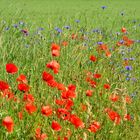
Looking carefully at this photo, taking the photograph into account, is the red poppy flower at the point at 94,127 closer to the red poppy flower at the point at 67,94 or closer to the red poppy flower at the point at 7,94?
the red poppy flower at the point at 67,94

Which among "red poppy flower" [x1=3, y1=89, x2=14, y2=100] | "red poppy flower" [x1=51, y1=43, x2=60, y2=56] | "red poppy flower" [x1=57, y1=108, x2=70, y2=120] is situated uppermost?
"red poppy flower" [x1=51, y1=43, x2=60, y2=56]

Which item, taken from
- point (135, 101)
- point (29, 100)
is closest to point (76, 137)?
point (29, 100)

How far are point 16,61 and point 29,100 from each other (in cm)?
124

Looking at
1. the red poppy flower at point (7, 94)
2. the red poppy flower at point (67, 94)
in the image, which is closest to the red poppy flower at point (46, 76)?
the red poppy flower at point (67, 94)

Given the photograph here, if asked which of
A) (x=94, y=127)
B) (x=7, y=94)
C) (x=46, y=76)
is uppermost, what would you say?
(x=46, y=76)

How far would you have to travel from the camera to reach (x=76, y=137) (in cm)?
267

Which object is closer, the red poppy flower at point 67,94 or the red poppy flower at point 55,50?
the red poppy flower at point 67,94

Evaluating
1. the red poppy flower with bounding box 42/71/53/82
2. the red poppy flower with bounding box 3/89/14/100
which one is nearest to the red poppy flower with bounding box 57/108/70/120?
the red poppy flower with bounding box 42/71/53/82

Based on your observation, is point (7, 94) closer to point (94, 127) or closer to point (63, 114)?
point (63, 114)

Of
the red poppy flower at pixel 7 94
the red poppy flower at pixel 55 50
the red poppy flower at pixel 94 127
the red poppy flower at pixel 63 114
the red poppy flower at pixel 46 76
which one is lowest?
the red poppy flower at pixel 94 127

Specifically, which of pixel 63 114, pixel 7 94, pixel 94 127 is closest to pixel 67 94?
pixel 63 114

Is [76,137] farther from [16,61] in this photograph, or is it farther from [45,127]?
[16,61]

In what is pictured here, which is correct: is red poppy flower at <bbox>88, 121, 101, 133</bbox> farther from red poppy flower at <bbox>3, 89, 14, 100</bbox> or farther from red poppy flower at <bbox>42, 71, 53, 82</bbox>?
red poppy flower at <bbox>3, 89, 14, 100</bbox>

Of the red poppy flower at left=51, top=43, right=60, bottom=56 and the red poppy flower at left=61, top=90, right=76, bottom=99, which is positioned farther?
the red poppy flower at left=51, top=43, right=60, bottom=56
